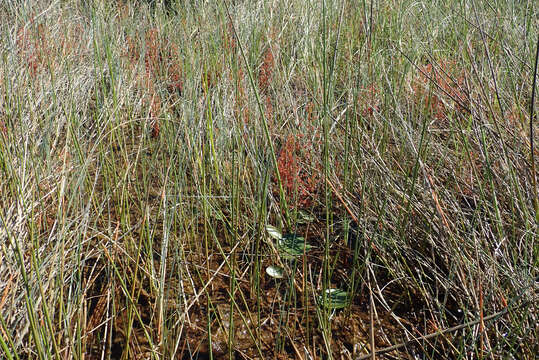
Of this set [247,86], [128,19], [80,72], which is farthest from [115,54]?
[247,86]

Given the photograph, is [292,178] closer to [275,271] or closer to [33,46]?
[275,271]

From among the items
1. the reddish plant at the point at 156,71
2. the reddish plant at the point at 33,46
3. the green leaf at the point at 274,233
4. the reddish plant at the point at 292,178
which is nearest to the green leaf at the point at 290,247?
the green leaf at the point at 274,233

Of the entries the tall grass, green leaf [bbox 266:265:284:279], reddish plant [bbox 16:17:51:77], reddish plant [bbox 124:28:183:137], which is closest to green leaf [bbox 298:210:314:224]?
the tall grass

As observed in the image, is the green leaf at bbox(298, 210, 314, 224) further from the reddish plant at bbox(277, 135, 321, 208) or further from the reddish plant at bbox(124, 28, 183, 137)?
the reddish plant at bbox(124, 28, 183, 137)

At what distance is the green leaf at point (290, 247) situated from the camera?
1.23 meters

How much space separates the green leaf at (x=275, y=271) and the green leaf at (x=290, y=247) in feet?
0.12

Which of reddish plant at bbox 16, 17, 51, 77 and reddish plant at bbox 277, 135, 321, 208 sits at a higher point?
reddish plant at bbox 16, 17, 51, 77

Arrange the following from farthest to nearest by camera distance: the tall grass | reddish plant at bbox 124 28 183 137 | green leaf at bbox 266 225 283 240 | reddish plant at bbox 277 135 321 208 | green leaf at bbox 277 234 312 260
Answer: reddish plant at bbox 124 28 183 137, reddish plant at bbox 277 135 321 208, green leaf at bbox 266 225 283 240, green leaf at bbox 277 234 312 260, the tall grass

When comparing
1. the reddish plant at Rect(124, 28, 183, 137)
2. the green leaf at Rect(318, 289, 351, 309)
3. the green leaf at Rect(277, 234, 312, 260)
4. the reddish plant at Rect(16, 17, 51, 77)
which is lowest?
the green leaf at Rect(318, 289, 351, 309)

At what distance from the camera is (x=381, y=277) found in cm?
128

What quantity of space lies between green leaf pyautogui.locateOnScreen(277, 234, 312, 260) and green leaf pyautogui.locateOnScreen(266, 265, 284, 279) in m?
0.04

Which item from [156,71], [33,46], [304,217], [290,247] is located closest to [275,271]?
[290,247]

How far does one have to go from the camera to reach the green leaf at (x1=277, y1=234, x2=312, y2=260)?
1.23 m

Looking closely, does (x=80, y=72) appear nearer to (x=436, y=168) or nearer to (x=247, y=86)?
(x=247, y=86)
